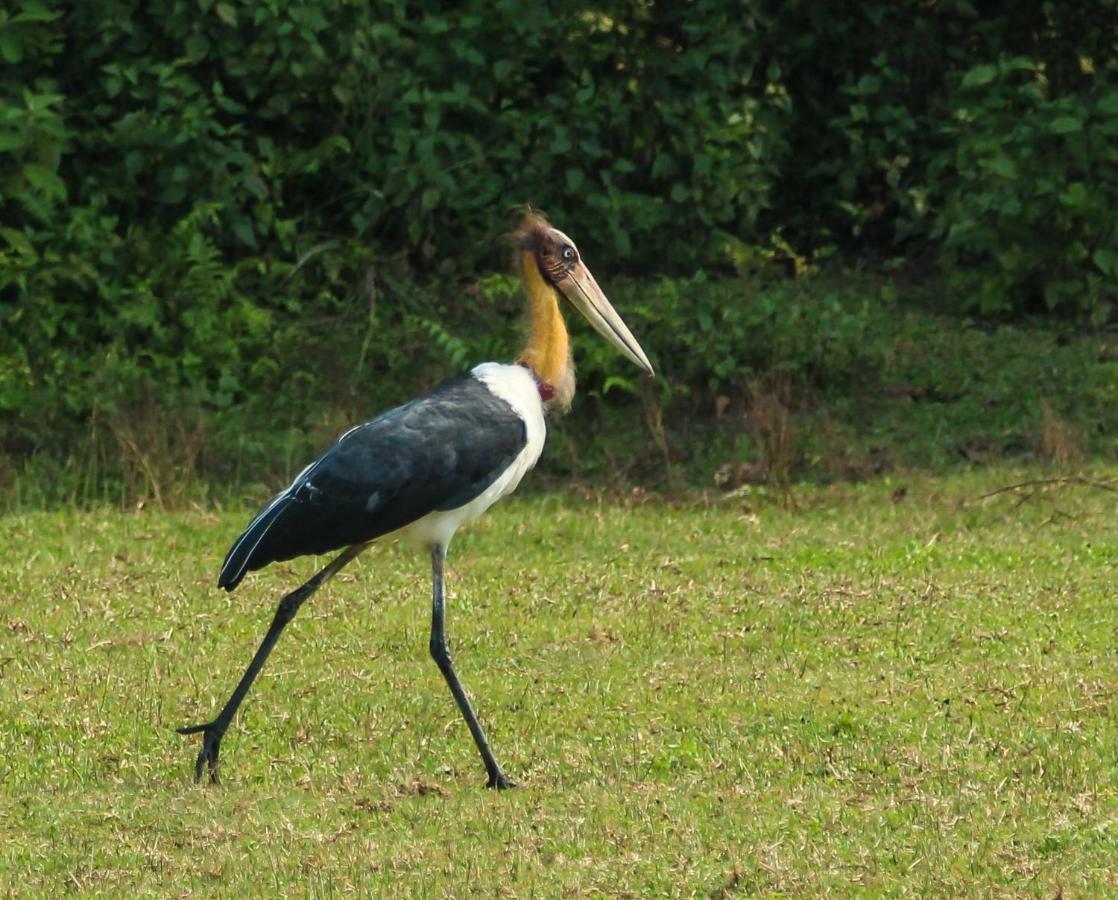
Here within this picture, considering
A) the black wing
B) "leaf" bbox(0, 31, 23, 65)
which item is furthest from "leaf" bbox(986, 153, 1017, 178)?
the black wing

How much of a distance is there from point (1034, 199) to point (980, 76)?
2.86ft

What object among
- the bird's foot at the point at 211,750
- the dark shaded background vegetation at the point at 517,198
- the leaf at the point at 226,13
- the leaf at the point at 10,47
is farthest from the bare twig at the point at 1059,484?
the leaf at the point at 10,47

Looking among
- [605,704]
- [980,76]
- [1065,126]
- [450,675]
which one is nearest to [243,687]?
[450,675]

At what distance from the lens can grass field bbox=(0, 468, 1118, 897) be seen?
4727mm

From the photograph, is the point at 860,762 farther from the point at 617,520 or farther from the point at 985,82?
the point at 985,82

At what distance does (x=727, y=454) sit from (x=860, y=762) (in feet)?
14.6

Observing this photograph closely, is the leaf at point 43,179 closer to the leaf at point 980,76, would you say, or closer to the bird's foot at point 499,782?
the leaf at point 980,76

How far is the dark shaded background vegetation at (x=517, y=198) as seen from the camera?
10352mm

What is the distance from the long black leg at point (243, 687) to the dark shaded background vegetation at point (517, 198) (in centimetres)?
395

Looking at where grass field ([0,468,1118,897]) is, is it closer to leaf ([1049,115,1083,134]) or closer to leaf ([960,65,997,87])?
leaf ([1049,115,1083,134])

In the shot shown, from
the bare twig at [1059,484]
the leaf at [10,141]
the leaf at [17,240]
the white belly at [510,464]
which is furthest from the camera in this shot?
the leaf at [17,240]

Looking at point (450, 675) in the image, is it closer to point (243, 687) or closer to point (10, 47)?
point (243, 687)

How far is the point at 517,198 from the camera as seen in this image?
11453mm

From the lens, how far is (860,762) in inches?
216
